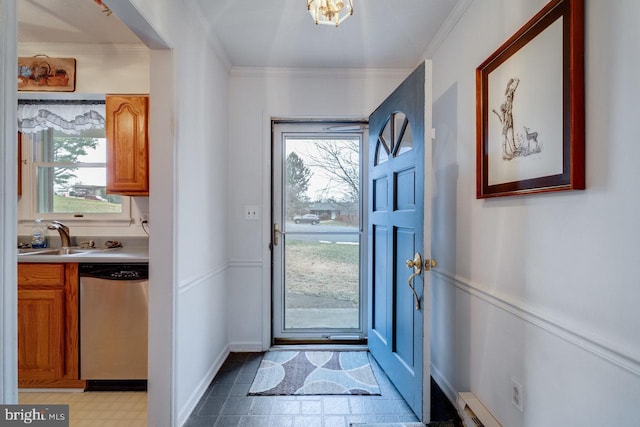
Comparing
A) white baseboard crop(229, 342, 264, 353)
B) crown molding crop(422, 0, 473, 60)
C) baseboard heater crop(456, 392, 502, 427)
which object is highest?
crown molding crop(422, 0, 473, 60)

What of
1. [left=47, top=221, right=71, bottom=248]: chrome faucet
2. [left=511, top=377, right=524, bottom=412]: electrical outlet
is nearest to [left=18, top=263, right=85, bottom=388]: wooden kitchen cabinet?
[left=47, top=221, right=71, bottom=248]: chrome faucet

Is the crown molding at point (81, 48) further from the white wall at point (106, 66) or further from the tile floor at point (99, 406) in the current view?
the tile floor at point (99, 406)

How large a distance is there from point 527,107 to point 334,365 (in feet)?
7.00

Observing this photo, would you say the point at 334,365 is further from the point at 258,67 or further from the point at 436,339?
the point at 258,67

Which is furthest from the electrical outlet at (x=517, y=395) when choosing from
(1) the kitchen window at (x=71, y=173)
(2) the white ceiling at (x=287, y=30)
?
(1) the kitchen window at (x=71, y=173)

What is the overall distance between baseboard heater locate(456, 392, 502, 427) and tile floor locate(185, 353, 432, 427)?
0.30 m

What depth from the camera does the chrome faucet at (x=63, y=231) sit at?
250 cm

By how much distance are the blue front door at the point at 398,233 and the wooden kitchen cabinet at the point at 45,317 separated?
6.93 ft

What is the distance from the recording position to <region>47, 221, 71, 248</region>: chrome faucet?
2498 millimetres

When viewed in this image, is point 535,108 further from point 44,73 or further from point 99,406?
point 44,73

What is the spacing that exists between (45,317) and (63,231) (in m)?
0.71

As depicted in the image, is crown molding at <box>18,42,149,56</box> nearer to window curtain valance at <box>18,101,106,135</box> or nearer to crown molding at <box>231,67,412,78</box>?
window curtain valance at <box>18,101,106,135</box>

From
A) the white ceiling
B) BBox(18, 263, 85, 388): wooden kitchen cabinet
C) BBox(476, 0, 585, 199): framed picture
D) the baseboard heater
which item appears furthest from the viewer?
BBox(18, 263, 85, 388): wooden kitchen cabinet

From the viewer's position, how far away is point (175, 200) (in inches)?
65.3
